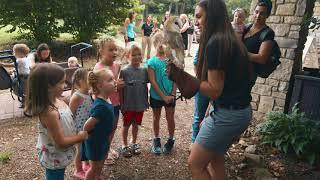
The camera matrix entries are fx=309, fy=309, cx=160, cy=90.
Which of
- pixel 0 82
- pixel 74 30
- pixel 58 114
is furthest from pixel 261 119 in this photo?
pixel 74 30

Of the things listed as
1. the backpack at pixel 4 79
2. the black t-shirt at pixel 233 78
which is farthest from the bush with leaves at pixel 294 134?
the backpack at pixel 4 79

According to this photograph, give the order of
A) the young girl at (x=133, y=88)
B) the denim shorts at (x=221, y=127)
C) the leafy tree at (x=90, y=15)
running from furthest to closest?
the leafy tree at (x=90, y=15), the young girl at (x=133, y=88), the denim shorts at (x=221, y=127)

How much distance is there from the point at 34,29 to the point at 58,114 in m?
8.67

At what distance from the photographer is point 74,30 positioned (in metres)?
10.4

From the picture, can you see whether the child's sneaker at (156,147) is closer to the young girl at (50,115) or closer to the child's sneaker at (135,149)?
the child's sneaker at (135,149)

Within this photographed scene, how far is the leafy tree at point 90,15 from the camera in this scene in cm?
990

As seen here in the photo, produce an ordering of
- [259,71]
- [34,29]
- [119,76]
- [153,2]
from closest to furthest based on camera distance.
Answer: [259,71] → [119,76] → [34,29] → [153,2]

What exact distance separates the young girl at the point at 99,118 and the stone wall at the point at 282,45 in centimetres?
329

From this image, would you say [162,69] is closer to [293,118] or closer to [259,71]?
[259,71]

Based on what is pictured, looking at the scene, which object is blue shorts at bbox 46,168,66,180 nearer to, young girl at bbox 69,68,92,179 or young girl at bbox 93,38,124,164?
young girl at bbox 69,68,92,179

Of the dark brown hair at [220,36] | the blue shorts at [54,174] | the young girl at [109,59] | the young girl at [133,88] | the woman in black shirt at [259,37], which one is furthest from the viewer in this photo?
the young girl at [133,88]

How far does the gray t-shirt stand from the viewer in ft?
11.8

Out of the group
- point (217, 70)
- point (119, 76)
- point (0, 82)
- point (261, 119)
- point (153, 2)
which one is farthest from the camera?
point (153, 2)

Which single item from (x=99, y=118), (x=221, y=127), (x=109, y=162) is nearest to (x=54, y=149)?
(x=99, y=118)
